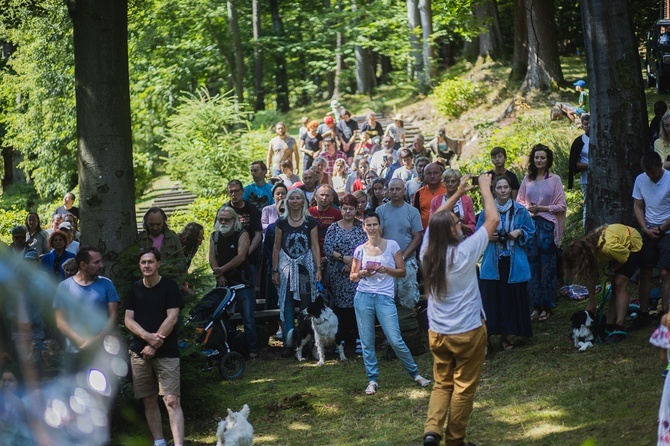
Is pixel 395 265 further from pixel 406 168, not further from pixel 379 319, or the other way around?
pixel 406 168

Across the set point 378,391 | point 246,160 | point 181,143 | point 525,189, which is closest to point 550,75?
point 246,160

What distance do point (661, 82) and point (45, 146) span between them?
68.2 ft

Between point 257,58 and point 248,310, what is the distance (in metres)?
29.1

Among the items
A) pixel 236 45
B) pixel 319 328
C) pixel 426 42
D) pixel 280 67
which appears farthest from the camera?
pixel 280 67

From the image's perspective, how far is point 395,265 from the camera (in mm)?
10203

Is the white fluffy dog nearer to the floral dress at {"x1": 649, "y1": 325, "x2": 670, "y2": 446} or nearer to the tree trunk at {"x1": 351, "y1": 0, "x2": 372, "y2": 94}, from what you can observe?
the floral dress at {"x1": 649, "y1": 325, "x2": 670, "y2": 446}

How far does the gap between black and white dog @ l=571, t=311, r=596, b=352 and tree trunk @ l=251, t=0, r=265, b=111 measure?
30139 mm

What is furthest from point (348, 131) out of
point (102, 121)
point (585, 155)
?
point (102, 121)

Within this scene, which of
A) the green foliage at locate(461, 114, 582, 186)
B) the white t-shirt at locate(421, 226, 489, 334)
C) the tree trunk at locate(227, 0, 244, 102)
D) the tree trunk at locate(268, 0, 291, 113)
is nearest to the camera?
the white t-shirt at locate(421, 226, 489, 334)

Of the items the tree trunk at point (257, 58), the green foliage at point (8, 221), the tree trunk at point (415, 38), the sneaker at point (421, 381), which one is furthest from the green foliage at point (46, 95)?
the sneaker at point (421, 381)

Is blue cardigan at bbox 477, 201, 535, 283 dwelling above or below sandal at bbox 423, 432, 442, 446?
above

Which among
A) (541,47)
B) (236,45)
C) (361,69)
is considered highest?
(236,45)

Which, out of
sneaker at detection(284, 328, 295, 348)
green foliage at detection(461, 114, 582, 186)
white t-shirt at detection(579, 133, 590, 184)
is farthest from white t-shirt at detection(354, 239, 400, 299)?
green foliage at detection(461, 114, 582, 186)

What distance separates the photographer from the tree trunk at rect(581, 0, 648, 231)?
41.8 feet
